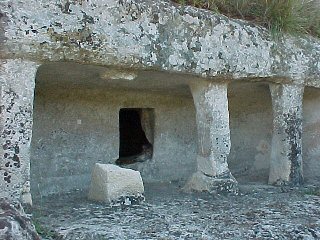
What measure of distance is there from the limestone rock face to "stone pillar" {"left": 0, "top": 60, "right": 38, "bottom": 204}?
703mm

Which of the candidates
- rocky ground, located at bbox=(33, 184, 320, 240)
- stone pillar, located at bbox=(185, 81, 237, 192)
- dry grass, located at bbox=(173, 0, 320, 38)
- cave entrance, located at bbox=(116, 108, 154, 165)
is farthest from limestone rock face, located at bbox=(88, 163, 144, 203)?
dry grass, located at bbox=(173, 0, 320, 38)

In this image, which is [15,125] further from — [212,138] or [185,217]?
[212,138]

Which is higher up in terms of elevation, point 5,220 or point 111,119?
point 111,119

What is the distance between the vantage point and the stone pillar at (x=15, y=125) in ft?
12.5

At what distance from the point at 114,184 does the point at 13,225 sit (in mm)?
1698

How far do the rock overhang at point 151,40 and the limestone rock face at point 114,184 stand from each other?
0.88 meters

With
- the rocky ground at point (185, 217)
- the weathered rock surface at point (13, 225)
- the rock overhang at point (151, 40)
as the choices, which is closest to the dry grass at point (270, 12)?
the rock overhang at point (151, 40)

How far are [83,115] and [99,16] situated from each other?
176 centimetres

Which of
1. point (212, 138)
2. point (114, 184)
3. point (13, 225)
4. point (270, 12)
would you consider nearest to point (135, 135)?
point (212, 138)

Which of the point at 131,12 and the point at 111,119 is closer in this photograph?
the point at 131,12

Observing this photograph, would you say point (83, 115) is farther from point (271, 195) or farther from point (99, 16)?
point (271, 195)

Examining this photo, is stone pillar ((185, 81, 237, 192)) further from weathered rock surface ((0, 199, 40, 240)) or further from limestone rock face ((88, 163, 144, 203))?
weathered rock surface ((0, 199, 40, 240))

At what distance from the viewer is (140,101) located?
20.2ft

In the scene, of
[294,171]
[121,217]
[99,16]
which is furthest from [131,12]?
[294,171]
